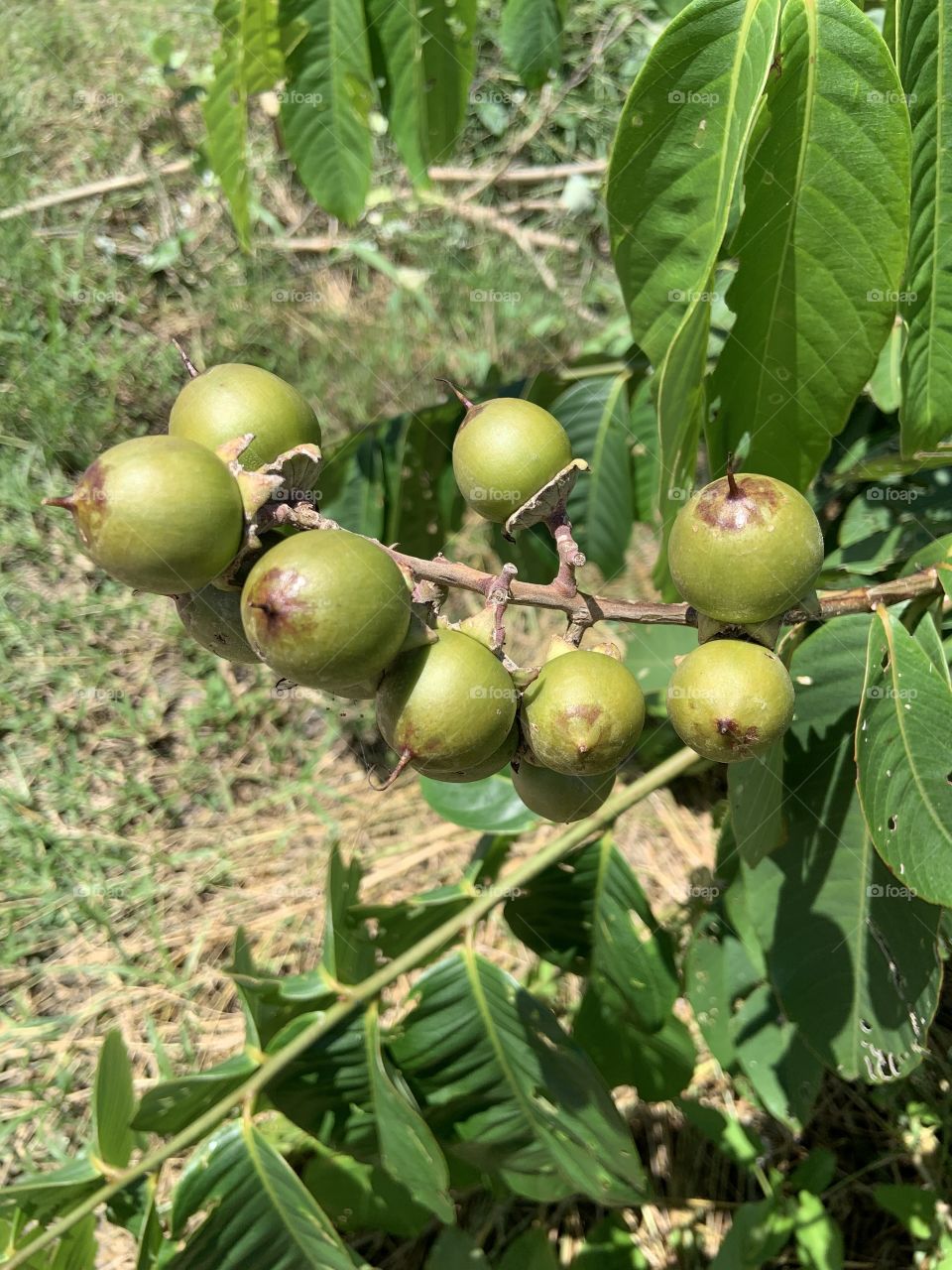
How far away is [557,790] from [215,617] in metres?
0.58

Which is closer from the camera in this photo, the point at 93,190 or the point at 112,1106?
the point at 112,1106

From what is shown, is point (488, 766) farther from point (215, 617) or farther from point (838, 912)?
point (838, 912)

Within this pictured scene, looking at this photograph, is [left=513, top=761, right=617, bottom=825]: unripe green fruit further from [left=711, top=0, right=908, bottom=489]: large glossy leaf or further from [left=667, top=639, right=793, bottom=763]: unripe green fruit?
[left=711, top=0, right=908, bottom=489]: large glossy leaf

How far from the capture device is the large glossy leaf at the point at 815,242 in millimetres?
1436

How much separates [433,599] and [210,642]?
35 centimetres

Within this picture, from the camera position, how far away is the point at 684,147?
152cm

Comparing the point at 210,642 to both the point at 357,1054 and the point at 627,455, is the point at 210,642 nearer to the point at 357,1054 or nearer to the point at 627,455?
the point at 357,1054

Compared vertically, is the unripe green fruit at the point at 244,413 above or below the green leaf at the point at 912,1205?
above

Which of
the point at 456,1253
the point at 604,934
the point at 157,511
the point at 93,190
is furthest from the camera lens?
the point at 93,190

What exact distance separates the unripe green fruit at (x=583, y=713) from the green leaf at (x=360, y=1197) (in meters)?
1.71

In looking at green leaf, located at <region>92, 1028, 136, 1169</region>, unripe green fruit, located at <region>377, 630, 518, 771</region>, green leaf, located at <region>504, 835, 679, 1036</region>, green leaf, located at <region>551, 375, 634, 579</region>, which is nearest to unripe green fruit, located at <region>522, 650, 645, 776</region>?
unripe green fruit, located at <region>377, 630, 518, 771</region>

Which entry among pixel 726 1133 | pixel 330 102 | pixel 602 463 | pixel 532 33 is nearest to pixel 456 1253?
pixel 726 1133

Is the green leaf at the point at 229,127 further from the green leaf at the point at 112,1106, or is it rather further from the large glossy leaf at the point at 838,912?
the green leaf at the point at 112,1106

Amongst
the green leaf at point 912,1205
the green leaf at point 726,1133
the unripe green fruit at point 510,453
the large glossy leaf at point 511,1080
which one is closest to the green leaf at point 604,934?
the large glossy leaf at point 511,1080
